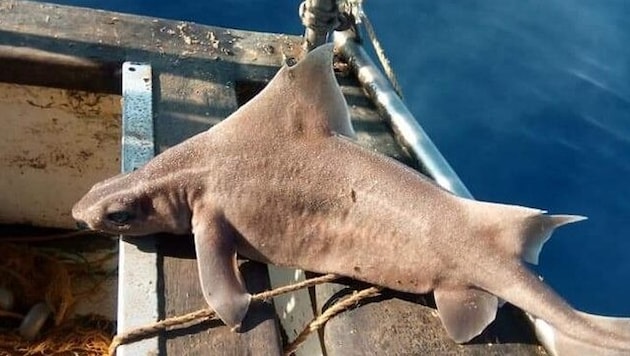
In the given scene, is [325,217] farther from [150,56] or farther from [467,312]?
[150,56]

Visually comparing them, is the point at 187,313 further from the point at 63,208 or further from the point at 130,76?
the point at 63,208

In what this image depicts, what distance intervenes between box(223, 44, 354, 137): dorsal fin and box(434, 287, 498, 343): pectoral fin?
0.82 m

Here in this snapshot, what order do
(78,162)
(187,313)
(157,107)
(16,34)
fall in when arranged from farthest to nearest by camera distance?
(78,162), (16,34), (157,107), (187,313)

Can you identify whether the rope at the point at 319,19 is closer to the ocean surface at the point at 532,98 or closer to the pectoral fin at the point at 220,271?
the pectoral fin at the point at 220,271

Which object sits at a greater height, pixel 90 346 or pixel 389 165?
pixel 389 165

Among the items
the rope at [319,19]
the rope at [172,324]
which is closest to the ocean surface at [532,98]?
the rope at [319,19]

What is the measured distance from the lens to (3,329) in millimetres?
4699

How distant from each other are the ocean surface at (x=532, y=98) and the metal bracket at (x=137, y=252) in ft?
9.32

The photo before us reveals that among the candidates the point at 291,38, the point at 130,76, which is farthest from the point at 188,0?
the point at 130,76

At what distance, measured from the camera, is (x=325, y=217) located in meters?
3.33

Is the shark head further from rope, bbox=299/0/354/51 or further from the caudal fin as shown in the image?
rope, bbox=299/0/354/51

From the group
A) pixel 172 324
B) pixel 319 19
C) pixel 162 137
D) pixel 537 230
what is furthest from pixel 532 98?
pixel 172 324

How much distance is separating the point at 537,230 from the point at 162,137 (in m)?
1.77

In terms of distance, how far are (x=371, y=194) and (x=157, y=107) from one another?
136 centimetres
